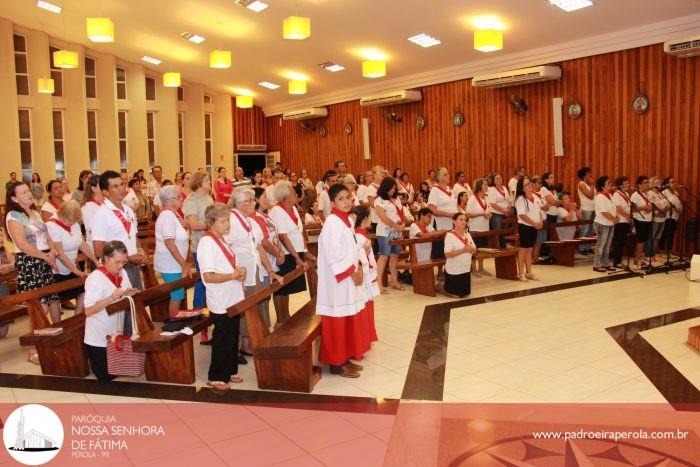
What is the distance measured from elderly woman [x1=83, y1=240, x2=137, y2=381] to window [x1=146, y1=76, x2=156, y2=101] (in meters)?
16.3

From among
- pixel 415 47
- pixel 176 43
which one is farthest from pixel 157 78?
pixel 415 47

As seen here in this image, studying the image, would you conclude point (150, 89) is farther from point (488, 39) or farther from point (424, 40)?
point (488, 39)

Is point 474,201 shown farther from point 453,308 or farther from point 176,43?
point 176,43

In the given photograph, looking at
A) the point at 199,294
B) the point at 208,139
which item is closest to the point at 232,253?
the point at 199,294

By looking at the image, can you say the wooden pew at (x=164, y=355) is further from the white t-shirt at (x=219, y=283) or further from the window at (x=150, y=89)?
the window at (x=150, y=89)

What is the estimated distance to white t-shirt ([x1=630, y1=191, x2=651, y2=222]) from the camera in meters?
9.88

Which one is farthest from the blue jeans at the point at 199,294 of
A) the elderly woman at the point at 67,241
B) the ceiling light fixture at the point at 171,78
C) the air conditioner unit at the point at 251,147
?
the air conditioner unit at the point at 251,147

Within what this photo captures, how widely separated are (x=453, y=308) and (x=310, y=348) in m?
2.98

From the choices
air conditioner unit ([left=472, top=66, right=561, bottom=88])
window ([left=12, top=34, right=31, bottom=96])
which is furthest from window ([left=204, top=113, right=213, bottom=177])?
air conditioner unit ([left=472, top=66, right=561, bottom=88])

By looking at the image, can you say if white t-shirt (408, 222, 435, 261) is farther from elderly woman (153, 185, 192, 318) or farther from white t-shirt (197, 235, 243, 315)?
white t-shirt (197, 235, 243, 315)

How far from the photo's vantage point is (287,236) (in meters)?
6.39

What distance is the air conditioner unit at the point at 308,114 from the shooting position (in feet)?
62.2

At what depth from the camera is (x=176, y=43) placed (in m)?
15.8

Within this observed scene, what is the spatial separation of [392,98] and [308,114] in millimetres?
4181
